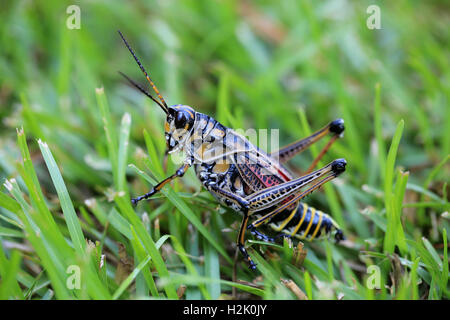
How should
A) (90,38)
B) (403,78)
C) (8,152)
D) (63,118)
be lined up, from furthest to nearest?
(90,38) < (403,78) < (63,118) < (8,152)

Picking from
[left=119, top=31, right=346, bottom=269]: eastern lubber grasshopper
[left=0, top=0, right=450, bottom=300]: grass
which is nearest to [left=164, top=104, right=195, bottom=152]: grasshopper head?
[left=119, top=31, right=346, bottom=269]: eastern lubber grasshopper

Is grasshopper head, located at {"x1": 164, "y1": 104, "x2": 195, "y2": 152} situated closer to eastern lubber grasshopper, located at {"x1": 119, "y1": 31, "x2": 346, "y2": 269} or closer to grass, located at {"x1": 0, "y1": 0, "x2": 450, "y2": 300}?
eastern lubber grasshopper, located at {"x1": 119, "y1": 31, "x2": 346, "y2": 269}

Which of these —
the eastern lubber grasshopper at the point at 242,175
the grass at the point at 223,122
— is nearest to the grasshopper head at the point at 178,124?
the eastern lubber grasshopper at the point at 242,175

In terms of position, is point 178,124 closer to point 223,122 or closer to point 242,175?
point 242,175

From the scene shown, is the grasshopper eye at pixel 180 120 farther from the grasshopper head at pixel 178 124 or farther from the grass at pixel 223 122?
the grass at pixel 223 122
